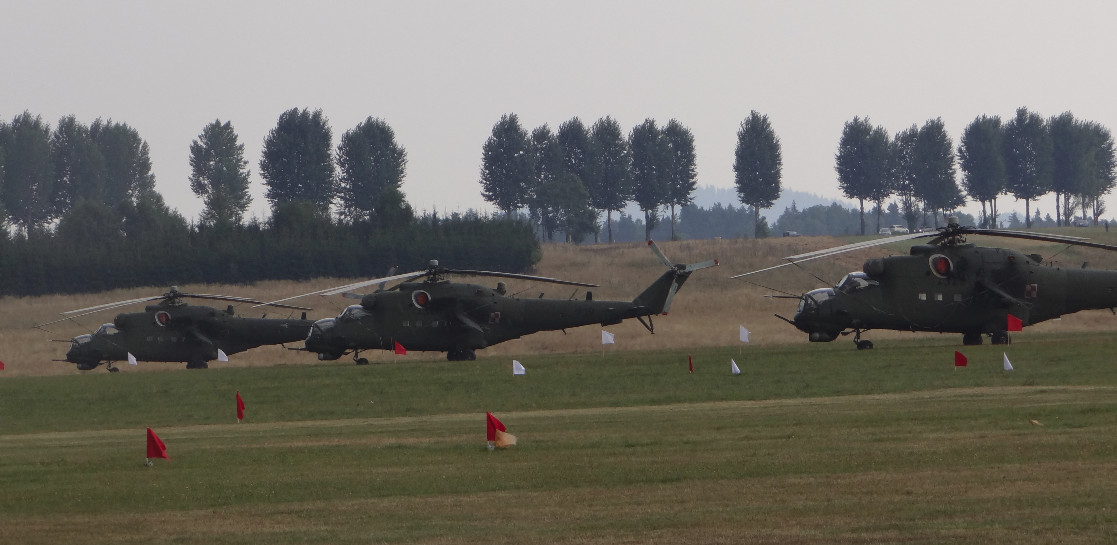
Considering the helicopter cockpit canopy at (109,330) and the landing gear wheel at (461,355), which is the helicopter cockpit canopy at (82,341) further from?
the landing gear wheel at (461,355)

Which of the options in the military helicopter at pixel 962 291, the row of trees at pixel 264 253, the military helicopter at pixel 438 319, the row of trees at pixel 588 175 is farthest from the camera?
the row of trees at pixel 588 175

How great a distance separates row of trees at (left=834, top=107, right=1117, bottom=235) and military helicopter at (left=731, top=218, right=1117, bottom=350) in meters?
94.2

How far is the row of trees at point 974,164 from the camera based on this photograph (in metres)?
135

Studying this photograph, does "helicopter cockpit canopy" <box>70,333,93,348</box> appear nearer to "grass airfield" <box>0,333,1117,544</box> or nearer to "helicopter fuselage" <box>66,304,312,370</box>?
"helicopter fuselage" <box>66,304,312,370</box>

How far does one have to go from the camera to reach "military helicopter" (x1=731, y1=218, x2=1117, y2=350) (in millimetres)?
39531

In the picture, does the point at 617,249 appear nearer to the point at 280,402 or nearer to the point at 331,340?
the point at 331,340

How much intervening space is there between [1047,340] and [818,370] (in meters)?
13.6

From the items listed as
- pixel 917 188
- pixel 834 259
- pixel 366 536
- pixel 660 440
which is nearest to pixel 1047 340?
pixel 660 440

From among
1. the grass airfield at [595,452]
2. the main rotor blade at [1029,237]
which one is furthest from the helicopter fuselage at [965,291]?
the grass airfield at [595,452]

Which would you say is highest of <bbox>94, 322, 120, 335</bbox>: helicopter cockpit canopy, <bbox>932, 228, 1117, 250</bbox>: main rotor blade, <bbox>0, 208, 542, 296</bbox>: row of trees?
<bbox>0, 208, 542, 296</bbox>: row of trees

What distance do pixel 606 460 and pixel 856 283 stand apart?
77.3ft

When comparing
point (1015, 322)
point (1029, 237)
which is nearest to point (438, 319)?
point (1015, 322)

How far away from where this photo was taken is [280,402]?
33.2 meters

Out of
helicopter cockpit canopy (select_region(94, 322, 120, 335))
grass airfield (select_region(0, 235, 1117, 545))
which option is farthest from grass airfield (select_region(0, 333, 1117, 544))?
helicopter cockpit canopy (select_region(94, 322, 120, 335))
